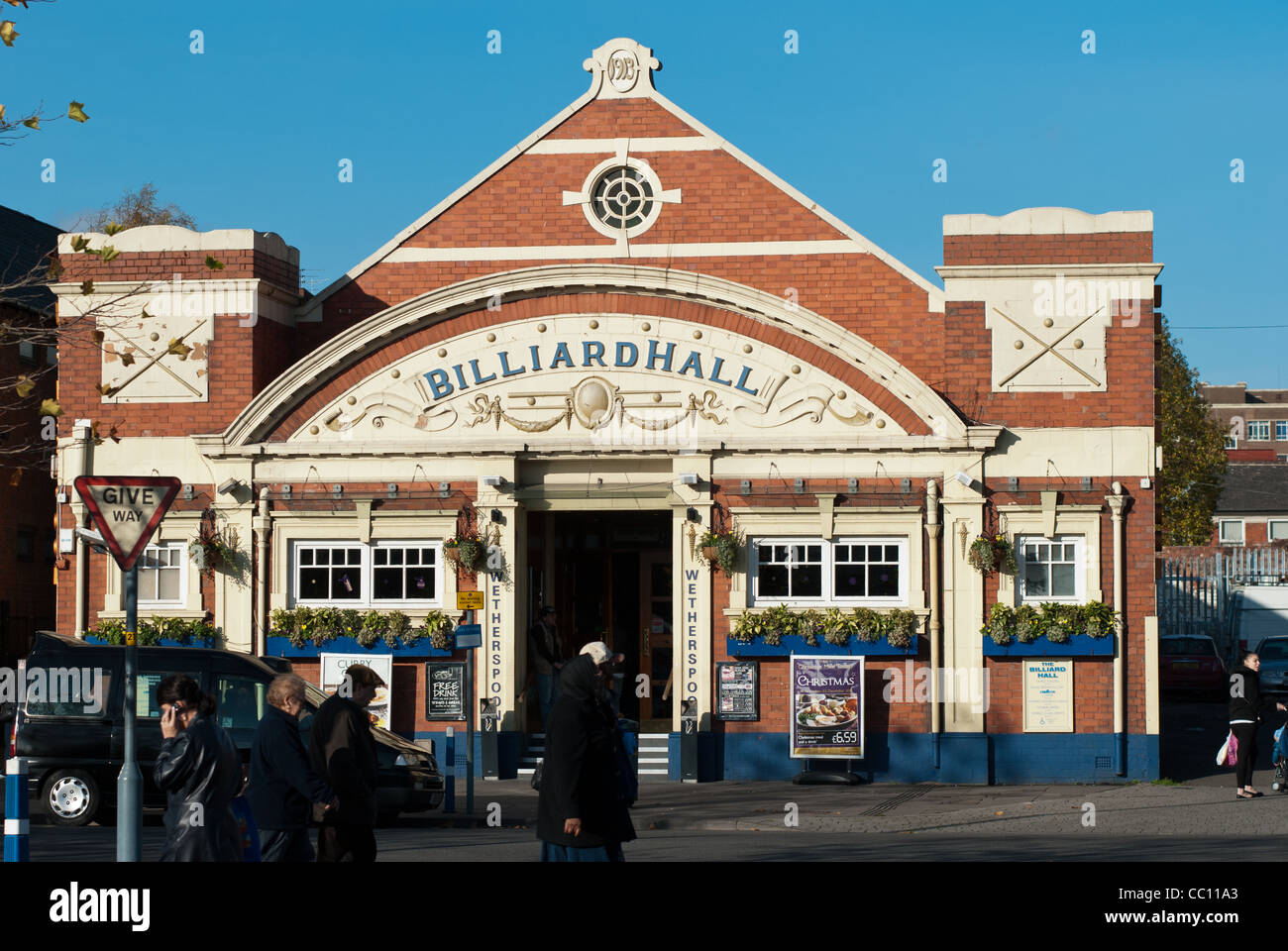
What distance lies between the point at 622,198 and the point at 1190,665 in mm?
18529

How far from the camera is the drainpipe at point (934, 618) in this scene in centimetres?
2164

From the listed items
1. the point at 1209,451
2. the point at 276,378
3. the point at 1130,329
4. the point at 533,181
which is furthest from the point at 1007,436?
the point at 1209,451

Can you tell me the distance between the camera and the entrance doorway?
24.7 meters

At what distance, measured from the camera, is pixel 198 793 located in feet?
30.7

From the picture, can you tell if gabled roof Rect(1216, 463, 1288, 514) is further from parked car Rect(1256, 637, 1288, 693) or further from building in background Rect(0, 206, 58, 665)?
building in background Rect(0, 206, 58, 665)

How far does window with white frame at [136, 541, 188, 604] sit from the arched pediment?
1871 millimetres

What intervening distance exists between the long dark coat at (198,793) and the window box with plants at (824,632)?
12964 mm

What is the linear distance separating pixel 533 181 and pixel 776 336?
14.1ft

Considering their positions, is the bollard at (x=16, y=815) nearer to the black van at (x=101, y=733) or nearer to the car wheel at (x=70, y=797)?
the black van at (x=101, y=733)

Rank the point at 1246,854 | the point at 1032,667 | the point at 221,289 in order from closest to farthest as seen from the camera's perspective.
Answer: the point at 1246,854 < the point at 1032,667 < the point at 221,289

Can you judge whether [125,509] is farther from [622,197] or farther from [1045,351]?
[1045,351]

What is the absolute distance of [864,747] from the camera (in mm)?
21844
